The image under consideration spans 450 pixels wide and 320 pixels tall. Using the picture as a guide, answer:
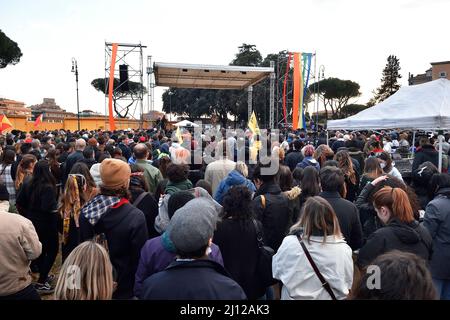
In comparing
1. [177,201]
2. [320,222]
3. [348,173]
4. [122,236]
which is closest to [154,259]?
[122,236]

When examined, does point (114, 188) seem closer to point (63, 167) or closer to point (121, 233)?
point (121, 233)

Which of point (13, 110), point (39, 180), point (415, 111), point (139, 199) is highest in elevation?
point (13, 110)

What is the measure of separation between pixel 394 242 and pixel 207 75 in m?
16.8

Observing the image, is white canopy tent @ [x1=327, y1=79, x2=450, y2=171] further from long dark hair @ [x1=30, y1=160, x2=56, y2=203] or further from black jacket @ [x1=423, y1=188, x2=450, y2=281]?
long dark hair @ [x1=30, y1=160, x2=56, y2=203]

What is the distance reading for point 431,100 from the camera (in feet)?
21.3

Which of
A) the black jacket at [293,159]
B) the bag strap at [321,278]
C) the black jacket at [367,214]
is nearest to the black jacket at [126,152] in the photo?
the black jacket at [293,159]

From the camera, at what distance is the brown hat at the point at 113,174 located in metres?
2.81

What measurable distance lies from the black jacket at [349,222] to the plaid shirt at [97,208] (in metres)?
2.05

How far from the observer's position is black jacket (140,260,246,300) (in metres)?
1.61

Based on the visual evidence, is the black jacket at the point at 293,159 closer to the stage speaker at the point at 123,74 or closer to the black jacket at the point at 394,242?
the black jacket at the point at 394,242

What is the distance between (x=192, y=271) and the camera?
5.46ft

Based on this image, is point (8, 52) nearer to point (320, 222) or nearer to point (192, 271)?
point (320, 222)
